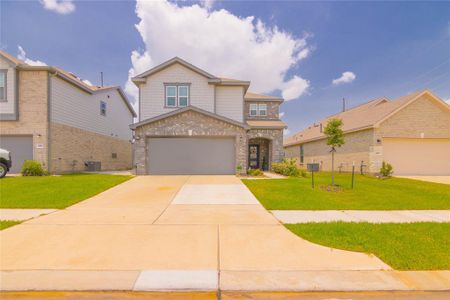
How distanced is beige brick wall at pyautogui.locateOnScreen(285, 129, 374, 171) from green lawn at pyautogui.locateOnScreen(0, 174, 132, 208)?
17421 mm

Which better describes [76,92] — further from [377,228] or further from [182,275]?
[377,228]

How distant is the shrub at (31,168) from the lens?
44.2 ft

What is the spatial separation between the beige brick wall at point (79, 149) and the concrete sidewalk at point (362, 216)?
52.1ft

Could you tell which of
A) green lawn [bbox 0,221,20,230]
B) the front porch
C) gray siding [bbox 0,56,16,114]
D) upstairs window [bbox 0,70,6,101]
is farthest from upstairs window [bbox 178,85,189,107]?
green lawn [bbox 0,221,20,230]

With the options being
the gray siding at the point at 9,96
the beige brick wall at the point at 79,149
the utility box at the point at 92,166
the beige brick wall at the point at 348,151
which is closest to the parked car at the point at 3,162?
the beige brick wall at the point at 79,149

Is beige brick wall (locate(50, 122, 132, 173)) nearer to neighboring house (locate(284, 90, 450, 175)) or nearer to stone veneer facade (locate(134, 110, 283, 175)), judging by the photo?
stone veneer facade (locate(134, 110, 283, 175))

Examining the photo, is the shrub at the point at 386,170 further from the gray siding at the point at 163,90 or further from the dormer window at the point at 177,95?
the dormer window at the point at 177,95

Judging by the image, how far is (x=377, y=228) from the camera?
5.44 meters

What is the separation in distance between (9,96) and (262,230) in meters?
18.5

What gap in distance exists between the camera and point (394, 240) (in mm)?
4738

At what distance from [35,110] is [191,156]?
10.9 m

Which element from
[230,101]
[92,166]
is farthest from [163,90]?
[92,166]

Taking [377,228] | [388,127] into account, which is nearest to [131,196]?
[377,228]

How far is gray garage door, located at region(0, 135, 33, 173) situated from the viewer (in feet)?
47.3
